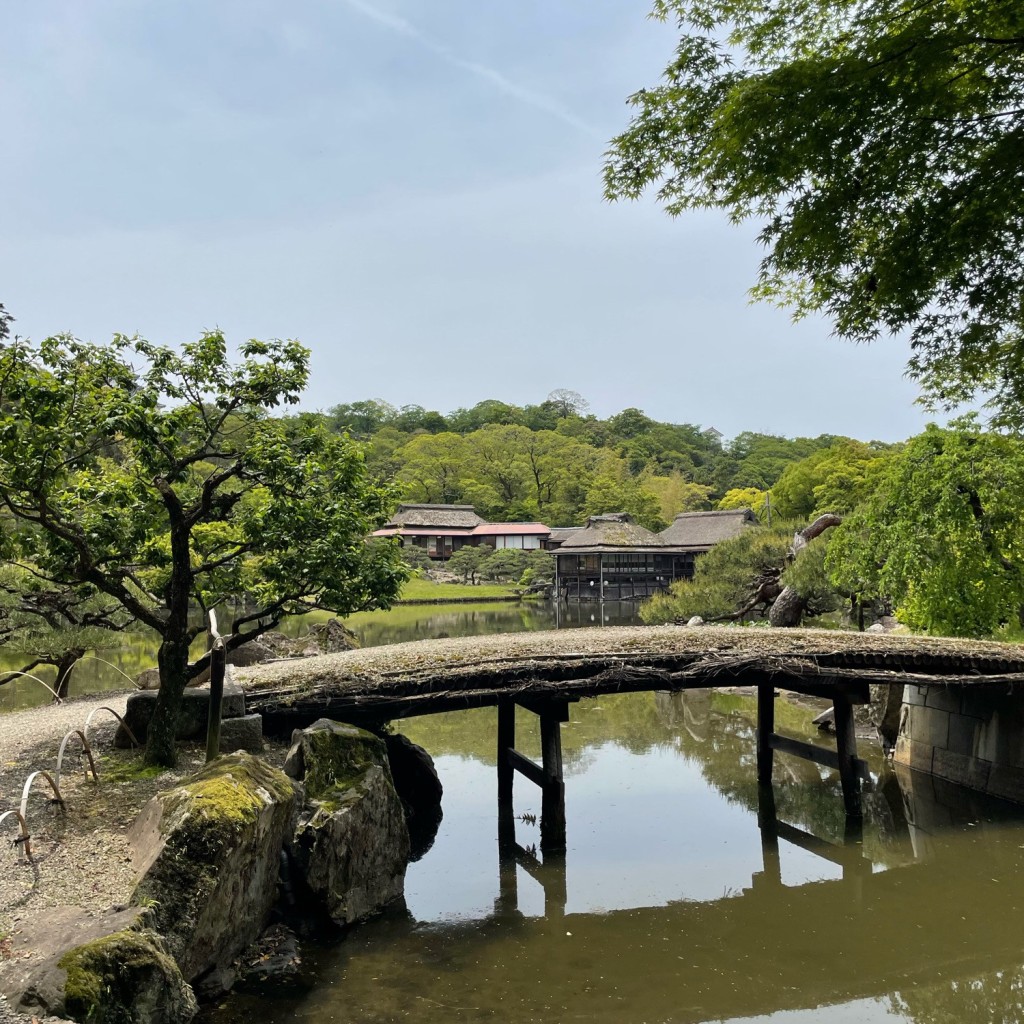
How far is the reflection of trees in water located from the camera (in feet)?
18.5

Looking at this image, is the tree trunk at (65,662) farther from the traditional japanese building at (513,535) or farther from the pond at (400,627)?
the traditional japanese building at (513,535)

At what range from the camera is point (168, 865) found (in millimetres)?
5016

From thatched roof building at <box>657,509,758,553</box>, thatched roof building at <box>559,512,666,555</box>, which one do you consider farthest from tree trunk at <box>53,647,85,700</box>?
thatched roof building at <box>657,509,758,553</box>

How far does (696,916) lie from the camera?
722 cm

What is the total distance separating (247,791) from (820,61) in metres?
6.83

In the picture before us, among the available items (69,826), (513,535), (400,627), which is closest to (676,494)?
(513,535)

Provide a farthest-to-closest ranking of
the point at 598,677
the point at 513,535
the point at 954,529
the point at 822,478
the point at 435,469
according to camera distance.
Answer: the point at 435,469, the point at 513,535, the point at 822,478, the point at 954,529, the point at 598,677

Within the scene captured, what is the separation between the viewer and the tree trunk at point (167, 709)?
7.55m

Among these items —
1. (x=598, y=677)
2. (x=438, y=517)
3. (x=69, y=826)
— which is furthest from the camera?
(x=438, y=517)

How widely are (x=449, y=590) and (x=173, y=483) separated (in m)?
37.4

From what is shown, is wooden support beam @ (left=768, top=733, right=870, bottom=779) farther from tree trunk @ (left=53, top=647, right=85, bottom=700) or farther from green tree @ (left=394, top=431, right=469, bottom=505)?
green tree @ (left=394, top=431, right=469, bottom=505)

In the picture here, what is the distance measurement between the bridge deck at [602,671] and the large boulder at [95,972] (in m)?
3.87

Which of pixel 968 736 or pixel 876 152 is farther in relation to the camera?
pixel 968 736

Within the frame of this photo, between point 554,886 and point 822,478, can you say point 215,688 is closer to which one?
point 554,886
